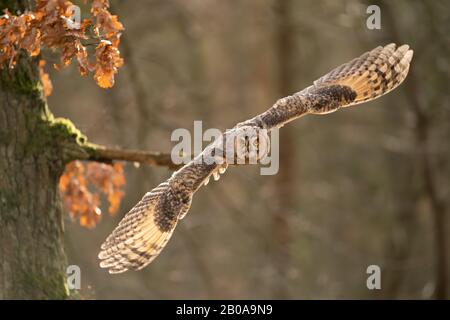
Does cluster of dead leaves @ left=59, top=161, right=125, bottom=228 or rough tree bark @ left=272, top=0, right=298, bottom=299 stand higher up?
rough tree bark @ left=272, top=0, right=298, bottom=299

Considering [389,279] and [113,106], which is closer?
[113,106]

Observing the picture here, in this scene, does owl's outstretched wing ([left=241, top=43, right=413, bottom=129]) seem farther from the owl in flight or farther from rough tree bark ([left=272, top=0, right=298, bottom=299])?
rough tree bark ([left=272, top=0, right=298, bottom=299])

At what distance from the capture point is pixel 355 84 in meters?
6.36

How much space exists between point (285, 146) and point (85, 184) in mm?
7305

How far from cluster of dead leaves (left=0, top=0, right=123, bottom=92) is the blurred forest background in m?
1.86

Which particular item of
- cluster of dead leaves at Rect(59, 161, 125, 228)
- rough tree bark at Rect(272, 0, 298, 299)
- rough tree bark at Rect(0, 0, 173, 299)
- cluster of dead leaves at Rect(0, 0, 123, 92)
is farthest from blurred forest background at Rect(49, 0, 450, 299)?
cluster of dead leaves at Rect(0, 0, 123, 92)

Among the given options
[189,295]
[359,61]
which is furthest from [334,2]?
[359,61]

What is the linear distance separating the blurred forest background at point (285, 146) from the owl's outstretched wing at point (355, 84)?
1.78 meters

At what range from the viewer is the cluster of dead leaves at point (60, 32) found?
475cm

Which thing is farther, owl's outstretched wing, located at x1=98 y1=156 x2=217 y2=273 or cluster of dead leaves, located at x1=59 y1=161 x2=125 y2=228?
cluster of dead leaves, located at x1=59 y1=161 x2=125 y2=228

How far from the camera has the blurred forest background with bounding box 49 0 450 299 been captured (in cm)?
995
